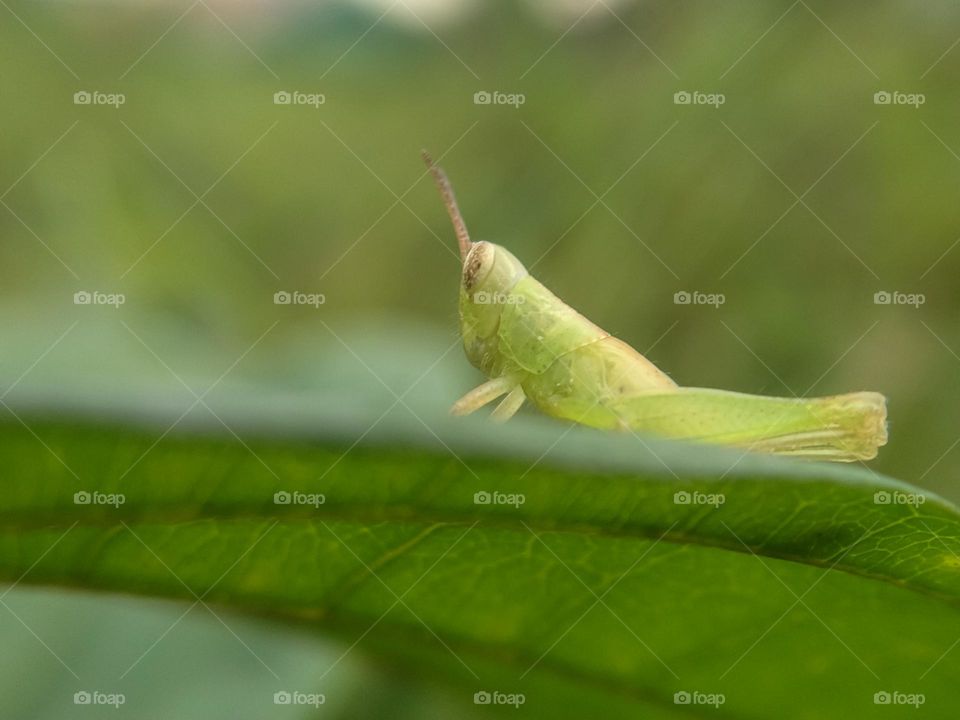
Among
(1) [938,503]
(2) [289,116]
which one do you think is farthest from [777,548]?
(2) [289,116]

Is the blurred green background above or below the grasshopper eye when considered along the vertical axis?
above

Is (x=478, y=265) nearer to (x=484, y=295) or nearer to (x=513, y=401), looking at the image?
(x=484, y=295)

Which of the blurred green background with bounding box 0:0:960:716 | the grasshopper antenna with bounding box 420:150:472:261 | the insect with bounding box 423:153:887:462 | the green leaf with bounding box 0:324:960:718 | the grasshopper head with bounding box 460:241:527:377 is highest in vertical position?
the blurred green background with bounding box 0:0:960:716

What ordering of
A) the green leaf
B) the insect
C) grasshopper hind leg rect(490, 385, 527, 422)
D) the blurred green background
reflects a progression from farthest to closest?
1. the blurred green background
2. grasshopper hind leg rect(490, 385, 527, 422)
3. the insect
4. the green leaf

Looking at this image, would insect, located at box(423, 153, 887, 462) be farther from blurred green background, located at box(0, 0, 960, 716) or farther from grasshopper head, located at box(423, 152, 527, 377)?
blurred green background, located at box(0, 0, 960, 716)

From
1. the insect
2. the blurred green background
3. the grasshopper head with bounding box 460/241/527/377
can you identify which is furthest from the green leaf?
the blurred green background

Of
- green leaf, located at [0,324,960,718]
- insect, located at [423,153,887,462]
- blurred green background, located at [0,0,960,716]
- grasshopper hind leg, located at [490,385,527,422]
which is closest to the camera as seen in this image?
green leaf, located at [0,324,960,718]

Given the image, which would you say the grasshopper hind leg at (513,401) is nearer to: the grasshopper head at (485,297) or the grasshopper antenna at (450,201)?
the grasshopper head at (485,297)

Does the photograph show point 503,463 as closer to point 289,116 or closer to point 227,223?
point 227,223
